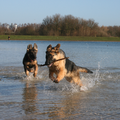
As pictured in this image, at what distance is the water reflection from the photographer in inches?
190

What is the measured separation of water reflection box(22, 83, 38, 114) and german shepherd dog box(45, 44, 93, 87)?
767 mm

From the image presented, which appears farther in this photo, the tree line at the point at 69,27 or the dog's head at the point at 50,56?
the tree line at the point at 69,27

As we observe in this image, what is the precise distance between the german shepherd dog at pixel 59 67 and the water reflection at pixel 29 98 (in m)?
Result: 0.77

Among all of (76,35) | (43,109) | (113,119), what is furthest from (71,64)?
(76,35)

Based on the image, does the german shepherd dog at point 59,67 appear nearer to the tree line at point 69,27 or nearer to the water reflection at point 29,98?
the water reflection at point 29,98

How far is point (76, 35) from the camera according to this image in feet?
271

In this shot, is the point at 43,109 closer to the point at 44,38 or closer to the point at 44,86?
the point at 44,86

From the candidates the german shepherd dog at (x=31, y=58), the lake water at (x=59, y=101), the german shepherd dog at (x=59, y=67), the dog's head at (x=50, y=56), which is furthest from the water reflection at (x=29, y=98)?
the german shepherd dog at (x=31, y=58)

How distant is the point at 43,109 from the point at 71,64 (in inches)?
90.8

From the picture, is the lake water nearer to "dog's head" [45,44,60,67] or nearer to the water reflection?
the water reflection

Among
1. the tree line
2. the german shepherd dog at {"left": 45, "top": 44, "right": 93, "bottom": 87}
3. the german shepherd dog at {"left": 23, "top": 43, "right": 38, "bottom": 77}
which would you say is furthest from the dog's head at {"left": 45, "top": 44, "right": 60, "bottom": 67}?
the tree line

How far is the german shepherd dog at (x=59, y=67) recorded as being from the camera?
583 centimetres

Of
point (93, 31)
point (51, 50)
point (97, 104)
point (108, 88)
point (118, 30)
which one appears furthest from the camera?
point (118, 30)

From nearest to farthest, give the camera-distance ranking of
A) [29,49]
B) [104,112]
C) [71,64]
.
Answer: [104,112] < [71,64] < [29,49]
